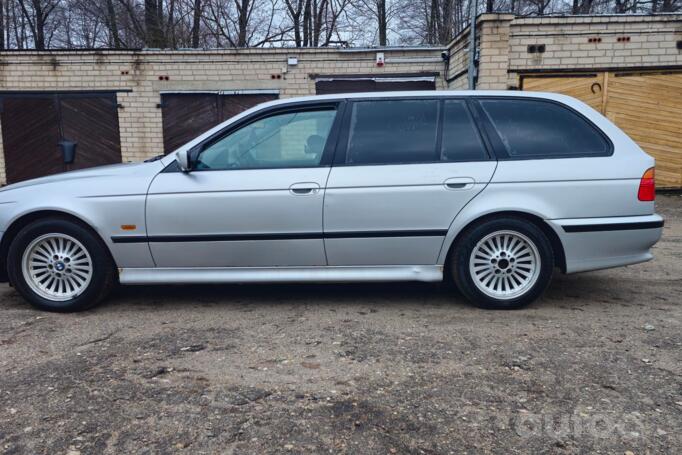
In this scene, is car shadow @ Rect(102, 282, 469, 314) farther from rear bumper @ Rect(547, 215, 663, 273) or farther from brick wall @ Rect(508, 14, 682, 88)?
brick wall @ Rect(508, 14, 682, 88)

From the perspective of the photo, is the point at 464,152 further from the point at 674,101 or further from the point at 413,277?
the point at 674,101

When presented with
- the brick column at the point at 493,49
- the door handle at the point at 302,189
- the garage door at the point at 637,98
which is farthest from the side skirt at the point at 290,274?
the garage door at the point at 637,98

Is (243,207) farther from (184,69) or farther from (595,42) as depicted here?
(184,69)

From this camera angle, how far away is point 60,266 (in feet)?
13.0

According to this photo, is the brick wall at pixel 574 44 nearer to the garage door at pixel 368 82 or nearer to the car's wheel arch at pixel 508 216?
the garage door at pixel 368 82

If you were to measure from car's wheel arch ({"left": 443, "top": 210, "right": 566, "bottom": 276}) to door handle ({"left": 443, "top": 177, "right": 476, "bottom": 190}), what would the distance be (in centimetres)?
24

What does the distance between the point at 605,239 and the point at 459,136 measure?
4.33 feet

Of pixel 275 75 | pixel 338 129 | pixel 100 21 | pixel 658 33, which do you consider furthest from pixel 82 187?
pixel 100 21

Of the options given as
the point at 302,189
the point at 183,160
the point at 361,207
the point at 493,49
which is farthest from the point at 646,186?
the point at 493,49

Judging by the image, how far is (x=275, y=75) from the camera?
42.3 ft

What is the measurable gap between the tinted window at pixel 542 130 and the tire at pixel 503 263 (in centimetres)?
59

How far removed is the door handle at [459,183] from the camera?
384cm

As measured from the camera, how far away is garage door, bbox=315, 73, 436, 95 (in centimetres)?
1285

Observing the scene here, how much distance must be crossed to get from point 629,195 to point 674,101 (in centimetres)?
835
